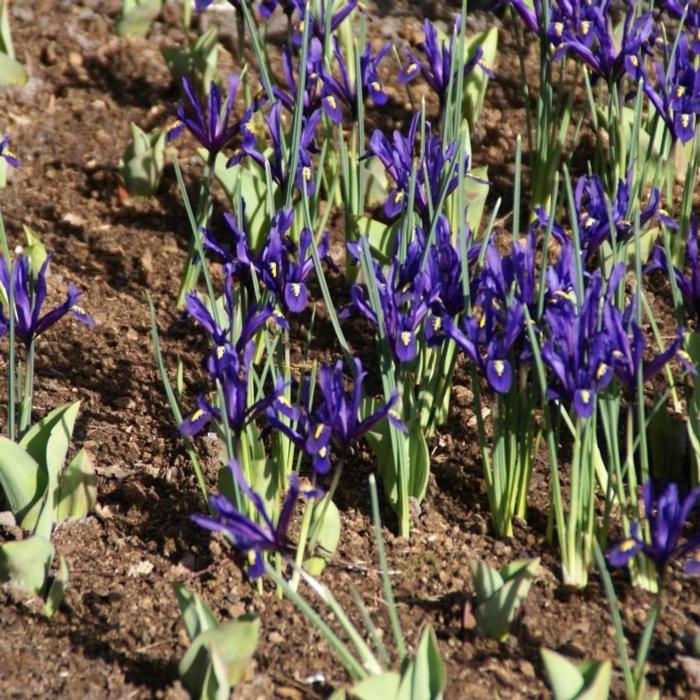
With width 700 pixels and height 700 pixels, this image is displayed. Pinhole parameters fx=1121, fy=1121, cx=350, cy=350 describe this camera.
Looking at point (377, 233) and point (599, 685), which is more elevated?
point (377, 233)

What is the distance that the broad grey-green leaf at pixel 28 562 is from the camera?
8.63ft

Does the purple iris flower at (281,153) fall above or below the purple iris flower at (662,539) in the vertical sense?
above

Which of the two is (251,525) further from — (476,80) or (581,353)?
(476,80)

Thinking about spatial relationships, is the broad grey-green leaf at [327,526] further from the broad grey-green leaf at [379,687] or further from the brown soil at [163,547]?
the broad grey-green leaf at [379,687]

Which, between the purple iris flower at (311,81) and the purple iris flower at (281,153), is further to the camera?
the purple iris flower at (311,81)

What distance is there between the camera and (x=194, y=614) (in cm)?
238

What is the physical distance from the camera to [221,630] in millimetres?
2316

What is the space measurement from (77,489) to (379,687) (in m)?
1.11

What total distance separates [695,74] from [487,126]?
1337 millimetres

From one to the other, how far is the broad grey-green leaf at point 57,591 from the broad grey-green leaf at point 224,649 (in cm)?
43

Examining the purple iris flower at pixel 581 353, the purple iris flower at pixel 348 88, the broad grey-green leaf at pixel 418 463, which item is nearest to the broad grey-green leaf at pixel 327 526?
the broad grey-green leaf at pixel 418 463

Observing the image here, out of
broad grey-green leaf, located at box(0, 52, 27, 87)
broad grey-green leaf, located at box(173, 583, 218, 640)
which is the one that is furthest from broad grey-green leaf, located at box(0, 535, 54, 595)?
broad grey-green leaf, located at box(0, 52, 27, 87)

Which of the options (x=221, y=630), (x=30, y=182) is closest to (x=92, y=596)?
(x=221, y=630)

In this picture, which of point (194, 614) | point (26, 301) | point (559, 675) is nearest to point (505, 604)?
point (559, 675)
